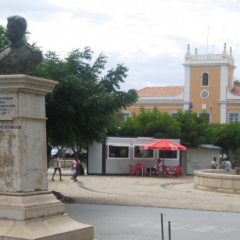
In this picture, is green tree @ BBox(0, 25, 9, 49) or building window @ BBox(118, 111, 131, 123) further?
building window @ BBox(118, 111, 131, 123)

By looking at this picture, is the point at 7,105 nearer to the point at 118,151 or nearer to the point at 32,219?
the point at 32,219

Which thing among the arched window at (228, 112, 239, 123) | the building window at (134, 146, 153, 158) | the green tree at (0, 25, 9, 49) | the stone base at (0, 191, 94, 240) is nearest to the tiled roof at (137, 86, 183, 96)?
the arched window at (228, 112, 239, 123)

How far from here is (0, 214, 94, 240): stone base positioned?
801 centimetres

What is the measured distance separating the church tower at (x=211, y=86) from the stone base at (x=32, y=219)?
6390cm

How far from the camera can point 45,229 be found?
8.32 metres

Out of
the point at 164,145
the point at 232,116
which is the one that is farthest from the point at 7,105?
the point at 232,116

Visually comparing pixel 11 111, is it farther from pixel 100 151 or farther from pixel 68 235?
pixel 100 151

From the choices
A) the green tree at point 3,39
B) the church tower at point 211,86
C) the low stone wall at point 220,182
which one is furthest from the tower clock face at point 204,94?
the green tree at point 3,39

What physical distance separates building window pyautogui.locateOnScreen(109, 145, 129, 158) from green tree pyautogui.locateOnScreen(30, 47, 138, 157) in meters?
17.3

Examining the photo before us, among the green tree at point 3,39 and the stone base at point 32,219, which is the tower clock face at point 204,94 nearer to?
the green tree at point 3,39

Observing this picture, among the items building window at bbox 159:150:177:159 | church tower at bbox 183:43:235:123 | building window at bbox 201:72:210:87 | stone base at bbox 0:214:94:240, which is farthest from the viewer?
building window at bbox 201:72:210:87

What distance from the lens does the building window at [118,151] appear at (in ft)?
114

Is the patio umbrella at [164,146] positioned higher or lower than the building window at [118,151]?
higher

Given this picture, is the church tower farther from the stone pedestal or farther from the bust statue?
the stone pedestal
